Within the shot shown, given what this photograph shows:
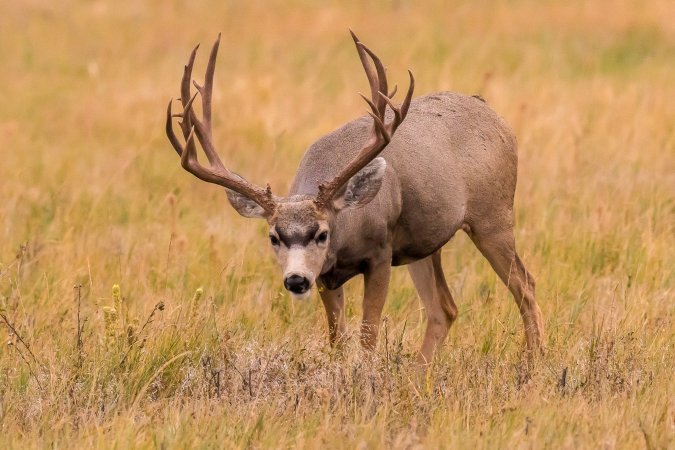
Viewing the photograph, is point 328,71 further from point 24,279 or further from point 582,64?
point 24,279

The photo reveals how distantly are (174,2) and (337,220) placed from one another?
16354 millimetres

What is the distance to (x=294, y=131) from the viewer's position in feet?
42.7

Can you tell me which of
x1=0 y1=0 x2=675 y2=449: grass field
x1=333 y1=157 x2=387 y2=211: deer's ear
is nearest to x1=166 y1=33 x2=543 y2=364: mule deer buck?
x1=333 y1=157 x2=387 y2=211: deer's ear

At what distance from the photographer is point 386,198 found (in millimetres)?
7004

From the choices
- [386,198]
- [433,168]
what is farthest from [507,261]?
[386,198]

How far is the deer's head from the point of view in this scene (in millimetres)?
6438

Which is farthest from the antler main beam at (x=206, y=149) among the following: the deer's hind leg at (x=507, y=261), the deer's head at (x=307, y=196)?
the deer's hind leg at (x=507, y=261)

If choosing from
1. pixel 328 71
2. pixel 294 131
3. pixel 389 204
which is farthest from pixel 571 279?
pixel 328 71

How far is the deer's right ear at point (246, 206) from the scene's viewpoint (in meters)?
6.73

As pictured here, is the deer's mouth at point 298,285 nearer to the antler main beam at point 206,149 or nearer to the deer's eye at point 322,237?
the deer's eye at point 322,237

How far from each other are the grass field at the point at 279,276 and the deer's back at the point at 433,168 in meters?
0.51

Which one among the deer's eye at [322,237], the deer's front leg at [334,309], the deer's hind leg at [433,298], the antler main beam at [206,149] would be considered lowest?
the deer's hind leg at [433,298]

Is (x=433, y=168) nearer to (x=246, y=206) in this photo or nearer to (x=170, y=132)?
(x=246, y=206)

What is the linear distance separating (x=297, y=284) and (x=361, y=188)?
701 mm
